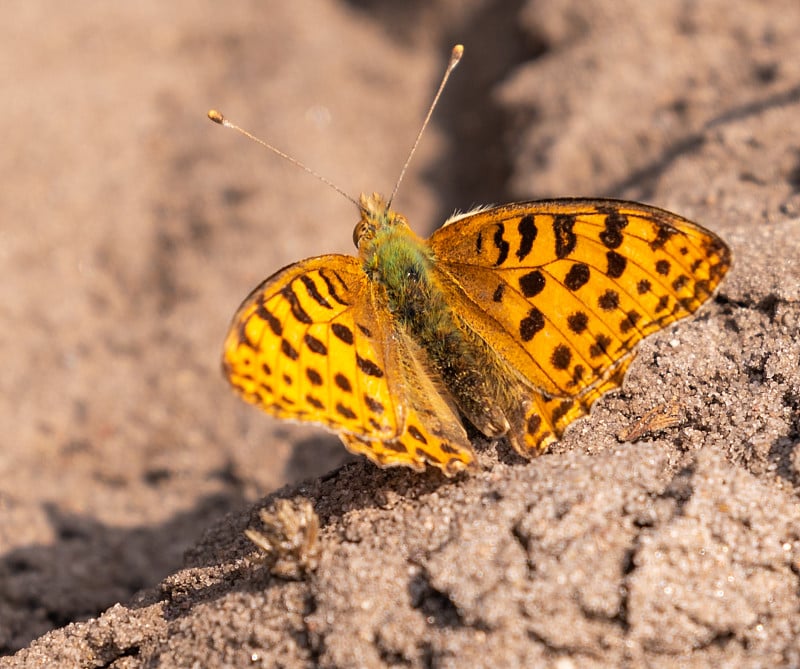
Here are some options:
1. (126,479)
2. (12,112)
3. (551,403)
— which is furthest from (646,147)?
(12,112)

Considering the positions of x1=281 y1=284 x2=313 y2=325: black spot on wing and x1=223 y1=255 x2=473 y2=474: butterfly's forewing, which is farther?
x1=281 y1=284 x2=313 y2=325: black spot on wing

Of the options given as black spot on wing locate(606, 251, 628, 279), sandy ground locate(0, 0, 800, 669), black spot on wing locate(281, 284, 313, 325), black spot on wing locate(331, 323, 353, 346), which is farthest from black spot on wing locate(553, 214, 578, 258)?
black spot on wing locate(281, 284, 313, 325)

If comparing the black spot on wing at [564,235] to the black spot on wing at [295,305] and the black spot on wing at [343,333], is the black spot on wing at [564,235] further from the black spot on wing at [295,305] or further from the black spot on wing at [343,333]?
the black spot on wing at [295,305]

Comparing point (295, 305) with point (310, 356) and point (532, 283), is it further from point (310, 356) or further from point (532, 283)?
point (532, 283)

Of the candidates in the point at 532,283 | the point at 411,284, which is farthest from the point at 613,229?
the point at 411,284

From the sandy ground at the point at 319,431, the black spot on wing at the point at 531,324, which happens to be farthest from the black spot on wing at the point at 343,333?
the black spot on wing at the point at 531,324

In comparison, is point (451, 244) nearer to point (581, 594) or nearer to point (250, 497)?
point (581, 594)

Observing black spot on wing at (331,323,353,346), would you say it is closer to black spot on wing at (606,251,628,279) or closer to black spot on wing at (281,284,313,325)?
black spot on wing at (281,284,313,325)
